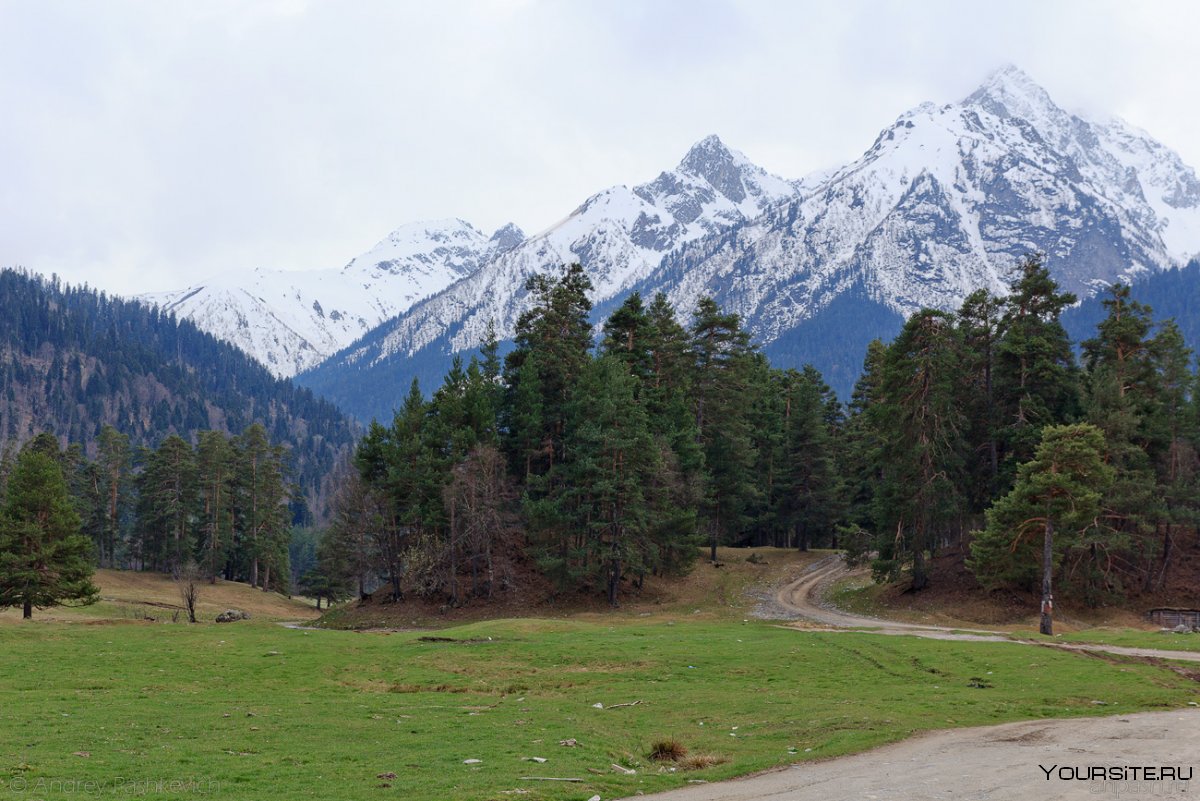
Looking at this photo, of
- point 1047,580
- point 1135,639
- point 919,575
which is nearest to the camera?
point 1135,639

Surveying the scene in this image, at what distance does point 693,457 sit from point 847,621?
20.5 m

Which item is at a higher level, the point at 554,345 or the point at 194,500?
the point at 554,345

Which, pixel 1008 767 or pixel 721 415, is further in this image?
pixel 721 415

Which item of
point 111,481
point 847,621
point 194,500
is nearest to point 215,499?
point 194,500

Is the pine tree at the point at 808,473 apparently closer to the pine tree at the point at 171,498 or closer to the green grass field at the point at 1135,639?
the green grass field at the point at 1135,639

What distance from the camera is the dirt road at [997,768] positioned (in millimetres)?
16656

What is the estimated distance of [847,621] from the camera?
5550cm

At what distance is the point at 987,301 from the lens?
2613 inches

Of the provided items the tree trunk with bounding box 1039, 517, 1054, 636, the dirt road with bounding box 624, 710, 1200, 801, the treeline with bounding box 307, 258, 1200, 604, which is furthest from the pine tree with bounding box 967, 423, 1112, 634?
the dirt road with bounding box 624, 710, 1200, 801

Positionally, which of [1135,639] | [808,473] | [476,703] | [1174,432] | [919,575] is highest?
[1174,432]

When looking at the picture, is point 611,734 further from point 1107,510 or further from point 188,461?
point 188,461

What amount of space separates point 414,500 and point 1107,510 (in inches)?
2001

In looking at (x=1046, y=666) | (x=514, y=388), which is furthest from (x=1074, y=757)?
(x=514, y=388)

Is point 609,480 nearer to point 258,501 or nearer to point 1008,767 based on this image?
point 1008,767
